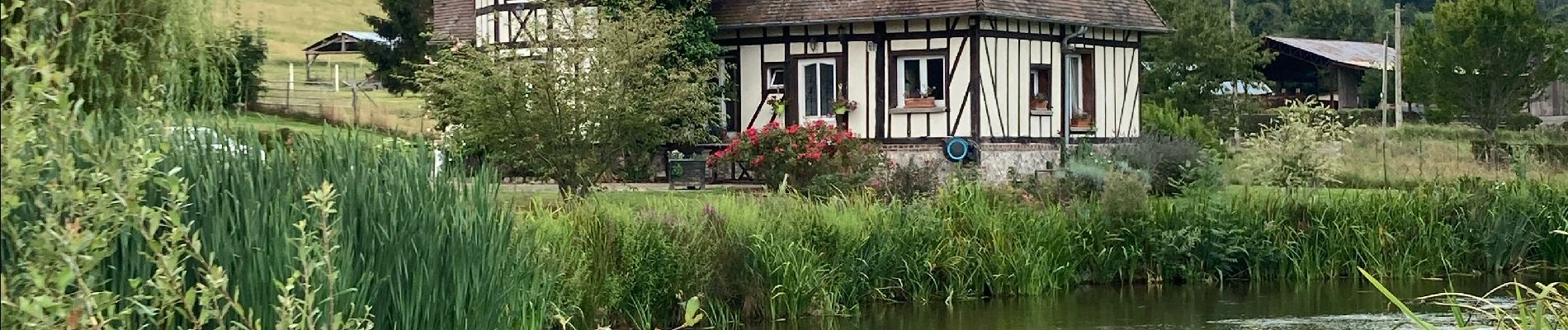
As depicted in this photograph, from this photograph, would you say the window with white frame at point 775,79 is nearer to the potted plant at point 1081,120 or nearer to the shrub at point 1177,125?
the potted plant at point 1081,120

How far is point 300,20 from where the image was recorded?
66562mm

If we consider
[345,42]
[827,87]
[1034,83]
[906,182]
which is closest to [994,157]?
[1034,83]

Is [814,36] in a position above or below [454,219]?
above

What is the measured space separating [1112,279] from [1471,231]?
3698mm

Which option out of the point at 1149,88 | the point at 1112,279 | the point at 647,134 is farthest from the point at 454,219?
the point at 1149,88

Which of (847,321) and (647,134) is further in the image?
(647,134)

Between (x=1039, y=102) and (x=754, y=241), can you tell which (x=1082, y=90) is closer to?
(x=1039, y=102)

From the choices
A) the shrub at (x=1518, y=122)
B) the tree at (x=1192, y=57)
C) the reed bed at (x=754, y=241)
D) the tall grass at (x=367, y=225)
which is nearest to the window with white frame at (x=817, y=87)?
the reed bed at (x=754, y=241)

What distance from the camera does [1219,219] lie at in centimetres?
1692

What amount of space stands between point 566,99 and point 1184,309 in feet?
21.2

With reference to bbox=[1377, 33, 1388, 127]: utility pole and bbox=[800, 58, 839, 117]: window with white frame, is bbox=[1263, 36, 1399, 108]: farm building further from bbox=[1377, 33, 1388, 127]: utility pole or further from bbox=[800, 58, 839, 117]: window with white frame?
bbox=[800, 58, 839, 117]: window with white frame

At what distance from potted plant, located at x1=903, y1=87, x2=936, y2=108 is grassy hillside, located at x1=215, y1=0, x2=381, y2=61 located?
3667cm

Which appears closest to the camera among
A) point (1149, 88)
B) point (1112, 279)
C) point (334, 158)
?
point (334, 158)

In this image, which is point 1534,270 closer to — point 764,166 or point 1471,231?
point 1471,231
